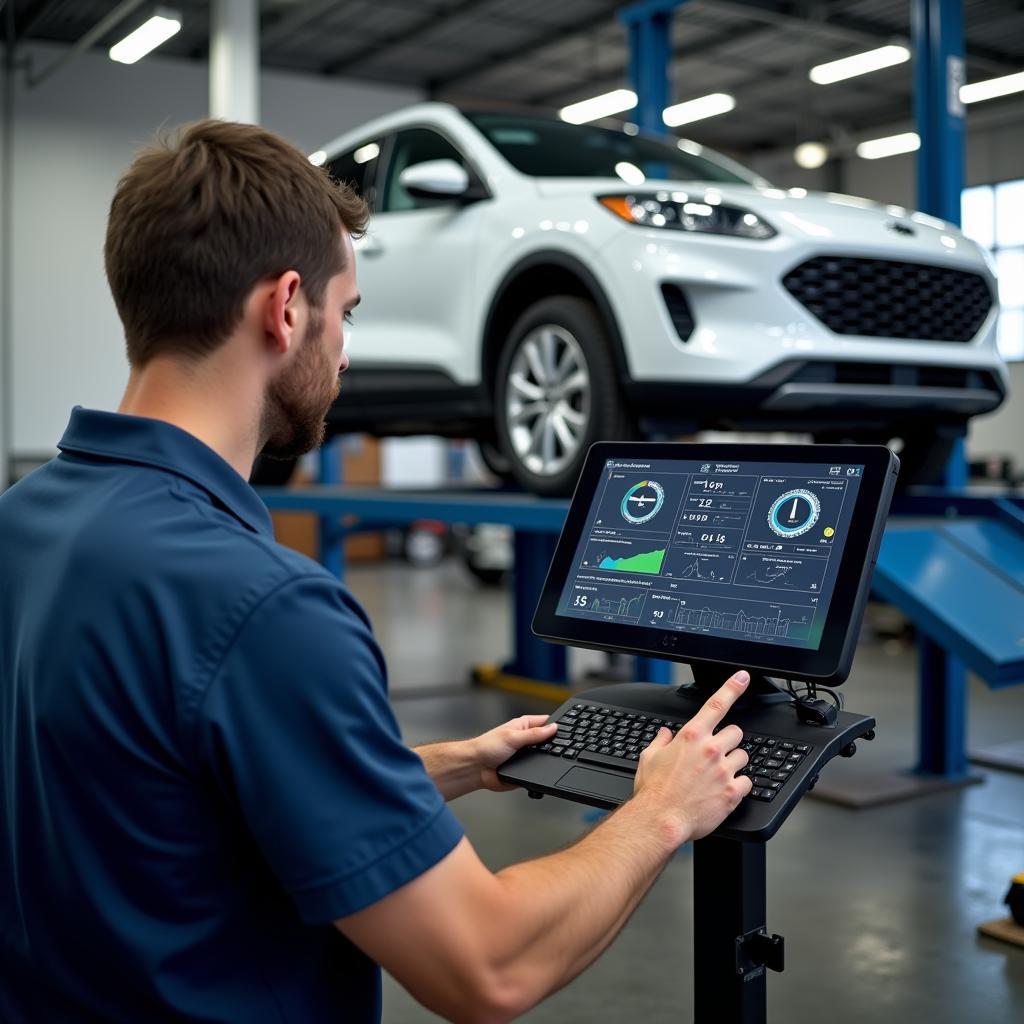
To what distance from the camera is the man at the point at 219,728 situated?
3.36 ft

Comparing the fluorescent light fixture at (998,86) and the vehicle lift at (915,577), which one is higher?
the fluorescent light fixture at (998,86)

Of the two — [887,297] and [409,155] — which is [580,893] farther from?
[409,155]

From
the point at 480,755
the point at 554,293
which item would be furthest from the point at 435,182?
the point at 480,755

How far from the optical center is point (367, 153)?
17.0 ft

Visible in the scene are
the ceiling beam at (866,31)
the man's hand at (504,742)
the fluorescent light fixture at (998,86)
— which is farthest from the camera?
the fluorescent light fixture at (998,86)

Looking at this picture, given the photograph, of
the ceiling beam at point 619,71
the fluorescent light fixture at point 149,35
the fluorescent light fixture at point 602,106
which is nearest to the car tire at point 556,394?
the fluorescent light fixture at point 149,35

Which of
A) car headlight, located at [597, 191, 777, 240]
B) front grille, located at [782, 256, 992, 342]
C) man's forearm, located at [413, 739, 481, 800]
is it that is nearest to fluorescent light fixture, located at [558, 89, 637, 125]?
front grille, located at [782, 256, 992, 342]

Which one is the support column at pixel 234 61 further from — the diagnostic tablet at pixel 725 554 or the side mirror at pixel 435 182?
the diagnostic tablet at pixel 725 554

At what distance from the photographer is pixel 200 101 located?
43.8 ft

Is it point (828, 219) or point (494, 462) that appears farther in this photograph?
point (494, 462)

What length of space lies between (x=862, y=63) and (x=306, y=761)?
1226cm

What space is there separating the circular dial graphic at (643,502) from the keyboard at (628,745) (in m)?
0.27

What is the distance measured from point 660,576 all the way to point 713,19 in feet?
40.2

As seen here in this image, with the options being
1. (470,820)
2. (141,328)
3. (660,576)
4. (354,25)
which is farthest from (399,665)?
(354,25)
